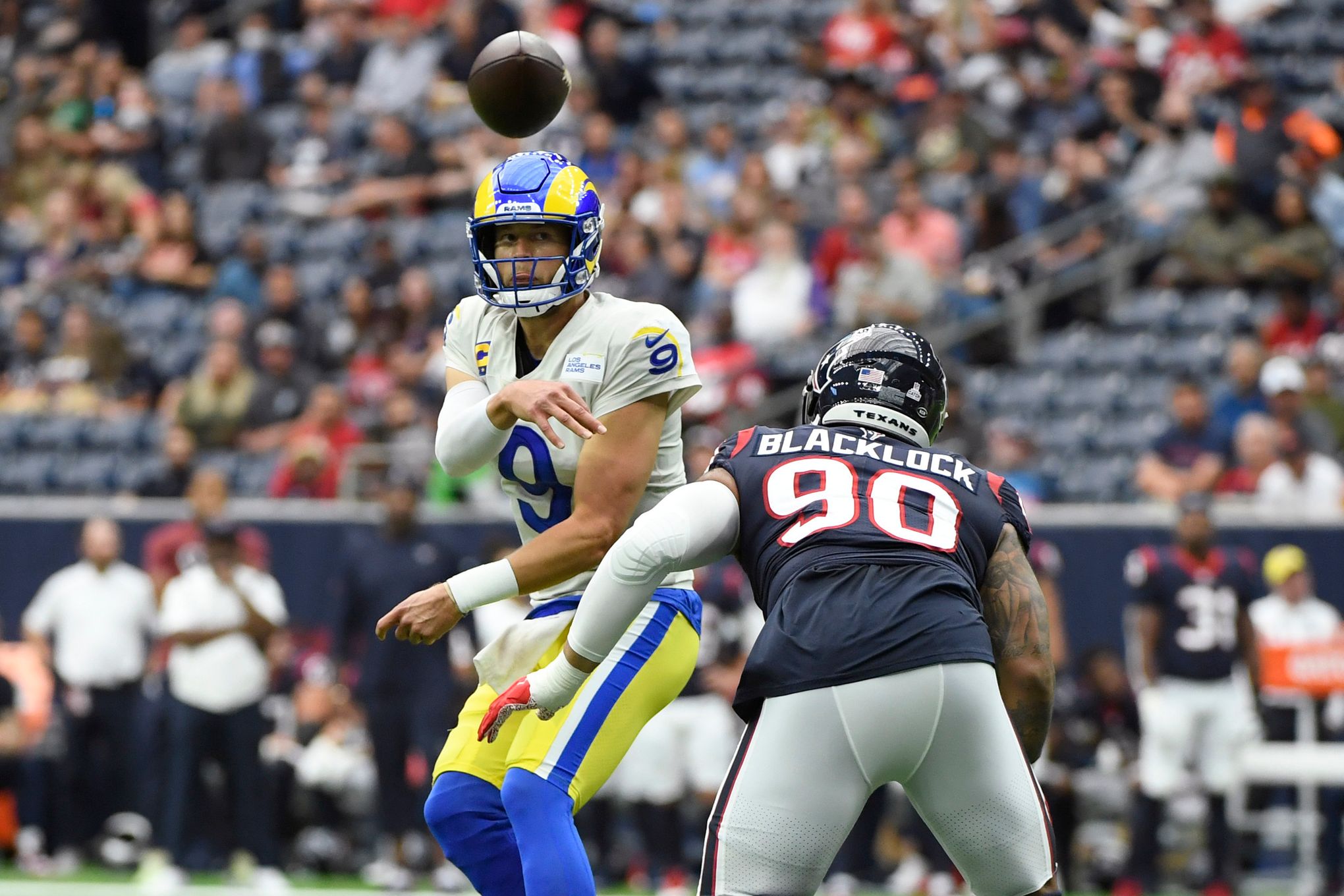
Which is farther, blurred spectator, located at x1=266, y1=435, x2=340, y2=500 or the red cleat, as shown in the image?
blurred spectator, located at x1=266, y1=435, x2=340, y2=500

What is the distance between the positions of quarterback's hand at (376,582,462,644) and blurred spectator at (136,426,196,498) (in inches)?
299

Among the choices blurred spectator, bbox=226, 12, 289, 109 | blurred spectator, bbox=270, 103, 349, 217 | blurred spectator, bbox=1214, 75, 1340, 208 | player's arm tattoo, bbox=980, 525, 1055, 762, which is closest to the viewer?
player's arm tattoo, bbox=980, 525, 1055, 762

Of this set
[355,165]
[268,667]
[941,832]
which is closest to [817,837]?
[941,832]

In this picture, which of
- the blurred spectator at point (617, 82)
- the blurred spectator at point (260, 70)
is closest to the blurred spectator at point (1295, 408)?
the blurred spectator at point (617, 82)

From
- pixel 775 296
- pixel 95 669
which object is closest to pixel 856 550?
pixel 95 669

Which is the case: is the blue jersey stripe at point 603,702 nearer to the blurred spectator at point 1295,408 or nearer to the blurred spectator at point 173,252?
the blurred spectator at point 1295,408

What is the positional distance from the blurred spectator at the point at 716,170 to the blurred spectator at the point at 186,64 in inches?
193

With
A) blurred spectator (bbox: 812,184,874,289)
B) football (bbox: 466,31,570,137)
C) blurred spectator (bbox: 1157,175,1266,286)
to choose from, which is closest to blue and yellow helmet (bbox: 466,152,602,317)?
football (bbox: 466,31,570,137)

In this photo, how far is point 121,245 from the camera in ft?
48.0

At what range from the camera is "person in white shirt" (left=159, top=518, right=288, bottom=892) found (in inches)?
378

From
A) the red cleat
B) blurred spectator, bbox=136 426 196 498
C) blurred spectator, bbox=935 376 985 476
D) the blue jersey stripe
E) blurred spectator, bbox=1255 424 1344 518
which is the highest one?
the blue jersey stripe

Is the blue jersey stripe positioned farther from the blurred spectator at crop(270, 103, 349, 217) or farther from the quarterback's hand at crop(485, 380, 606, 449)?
the blurred spectator at crop(270, 103, 349, 217)

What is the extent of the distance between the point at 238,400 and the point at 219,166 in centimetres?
340

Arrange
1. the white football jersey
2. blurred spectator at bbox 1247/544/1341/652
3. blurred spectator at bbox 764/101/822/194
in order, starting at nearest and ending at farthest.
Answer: the white football jersey
blurred spectator at bbox 1247/544/1341/652
blurred spectator at bbox 764/101/822/194
